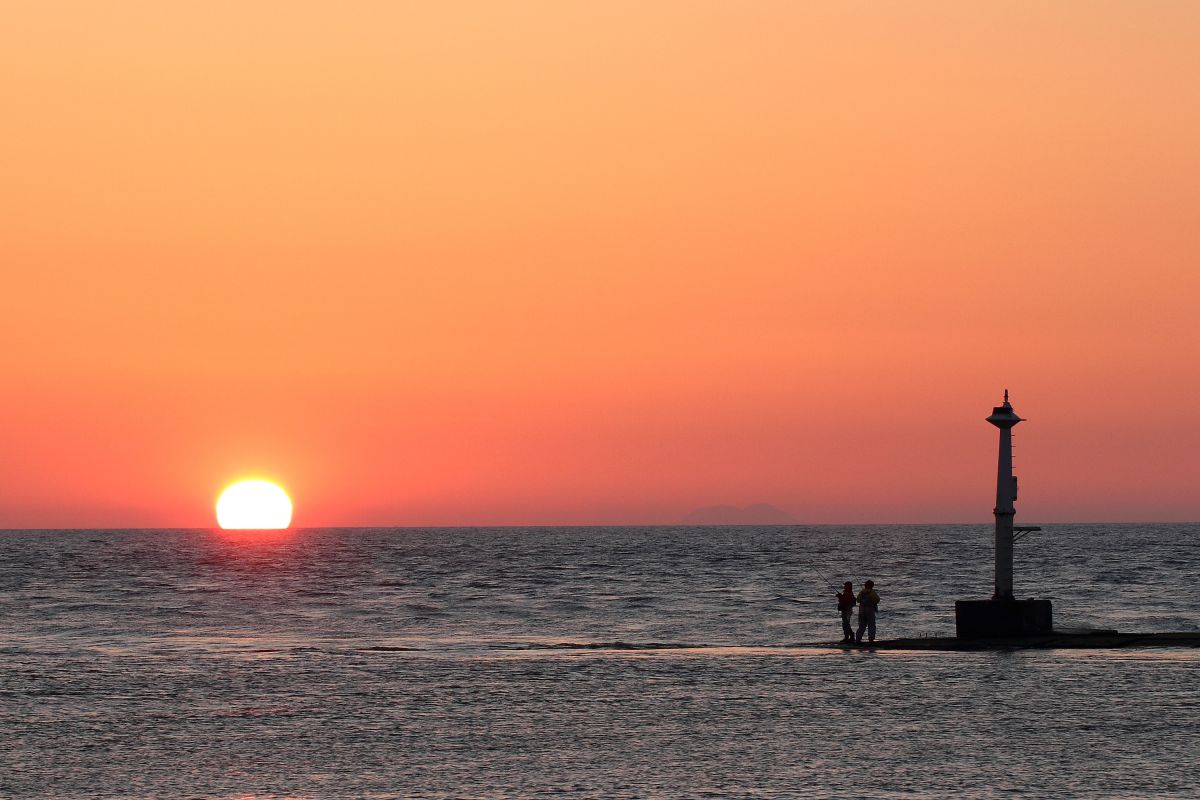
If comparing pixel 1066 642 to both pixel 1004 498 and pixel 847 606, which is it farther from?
pixel 847 606

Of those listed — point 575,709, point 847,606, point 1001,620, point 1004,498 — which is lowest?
point 575,709

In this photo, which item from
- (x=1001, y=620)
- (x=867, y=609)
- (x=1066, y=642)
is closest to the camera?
(x=1066, y=642)

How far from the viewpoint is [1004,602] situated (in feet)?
121

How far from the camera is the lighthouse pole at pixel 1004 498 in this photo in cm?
3725

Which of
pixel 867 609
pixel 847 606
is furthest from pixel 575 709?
pixel 847 606

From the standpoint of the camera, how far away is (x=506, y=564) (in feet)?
402

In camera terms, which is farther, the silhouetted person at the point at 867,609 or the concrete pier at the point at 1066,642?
the silhouetted person at the point at 867,609

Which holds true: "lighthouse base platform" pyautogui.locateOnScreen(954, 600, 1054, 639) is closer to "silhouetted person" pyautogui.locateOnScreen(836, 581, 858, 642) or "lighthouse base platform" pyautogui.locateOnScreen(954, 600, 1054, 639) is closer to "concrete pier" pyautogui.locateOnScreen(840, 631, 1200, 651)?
"concrete pier" pyautogui.locateOnScreen(840, 631, 1200, 651)

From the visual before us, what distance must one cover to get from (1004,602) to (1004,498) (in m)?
2.49

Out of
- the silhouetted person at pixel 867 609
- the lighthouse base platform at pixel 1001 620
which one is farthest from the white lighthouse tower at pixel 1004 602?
the silhouetted person at pixel 867 609

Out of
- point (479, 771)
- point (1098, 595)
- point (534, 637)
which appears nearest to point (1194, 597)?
point (1098, 595)

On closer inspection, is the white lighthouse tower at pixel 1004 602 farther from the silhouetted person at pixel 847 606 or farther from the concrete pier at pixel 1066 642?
the silhouetted person at pixel 847 606

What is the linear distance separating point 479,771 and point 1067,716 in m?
9.47

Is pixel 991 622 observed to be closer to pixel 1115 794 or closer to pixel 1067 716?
pixel 1067 716
